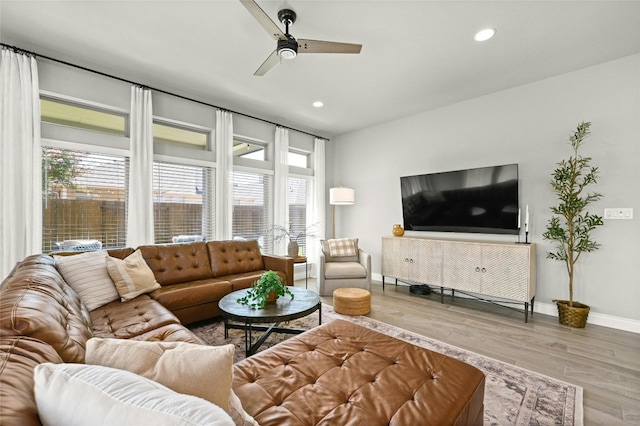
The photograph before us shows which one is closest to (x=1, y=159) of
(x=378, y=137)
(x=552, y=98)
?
(x=378, y=137)

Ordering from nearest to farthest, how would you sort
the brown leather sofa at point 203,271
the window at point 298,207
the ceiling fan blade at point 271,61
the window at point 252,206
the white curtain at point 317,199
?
the ceiling fan blade at point 271,61 < the brown leather sofa at point 203,271 < the window at point 252,206 < the window at point 298,207 < the white curtain at point 317,199

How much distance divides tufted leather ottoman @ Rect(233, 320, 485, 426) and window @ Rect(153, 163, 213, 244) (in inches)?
116

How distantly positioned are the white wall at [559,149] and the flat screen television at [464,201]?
178 millimetres

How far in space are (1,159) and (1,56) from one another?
1003 millimetres

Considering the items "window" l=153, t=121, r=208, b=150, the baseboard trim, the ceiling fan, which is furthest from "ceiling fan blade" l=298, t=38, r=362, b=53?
the baseboard trim

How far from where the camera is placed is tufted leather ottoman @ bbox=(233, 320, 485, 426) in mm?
1108

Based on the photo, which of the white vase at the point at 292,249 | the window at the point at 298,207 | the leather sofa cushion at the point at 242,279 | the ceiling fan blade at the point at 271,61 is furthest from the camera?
the window at the point at 298,207

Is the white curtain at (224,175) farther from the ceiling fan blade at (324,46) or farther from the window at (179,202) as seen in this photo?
the ceiling fan blade at (324,46)

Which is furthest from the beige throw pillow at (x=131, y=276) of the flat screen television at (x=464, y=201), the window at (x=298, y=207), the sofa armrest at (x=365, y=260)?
the flat screen television at (x=464, y=201)

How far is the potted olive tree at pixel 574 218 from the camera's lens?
3.07 metres

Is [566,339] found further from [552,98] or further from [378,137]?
[378,137]

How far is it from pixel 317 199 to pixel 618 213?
165 inches

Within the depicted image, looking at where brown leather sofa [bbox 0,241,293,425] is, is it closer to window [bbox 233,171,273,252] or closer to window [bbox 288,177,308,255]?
window [bbox 233,171,273,252]

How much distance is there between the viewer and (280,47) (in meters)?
2.26
